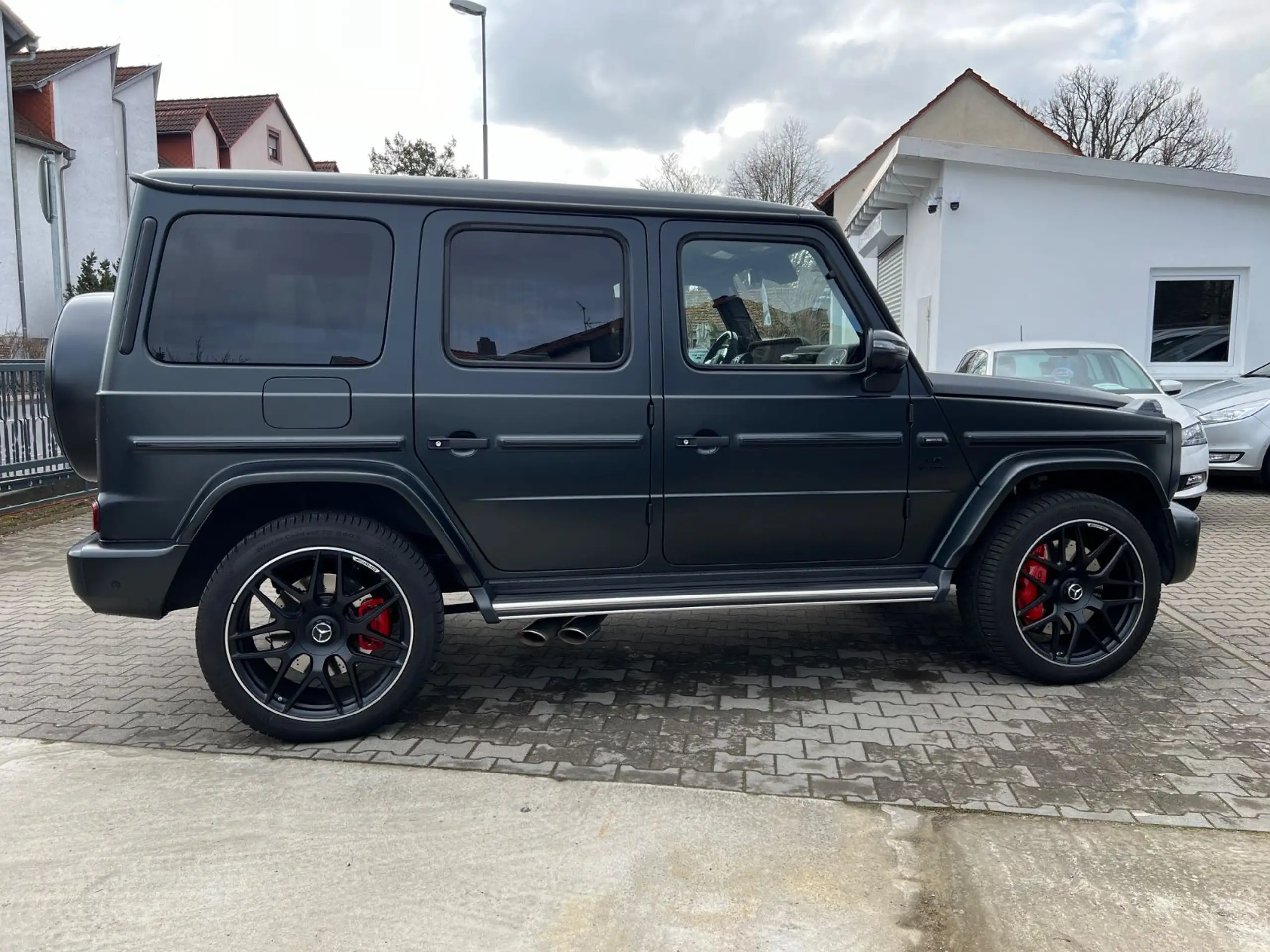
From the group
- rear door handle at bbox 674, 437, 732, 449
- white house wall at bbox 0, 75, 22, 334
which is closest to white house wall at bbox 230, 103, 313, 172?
white house wall at bbox 0, 75, 22, 334

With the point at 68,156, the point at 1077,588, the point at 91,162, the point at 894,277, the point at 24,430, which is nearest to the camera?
the point at 1077,588

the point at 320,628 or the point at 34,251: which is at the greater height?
the point at 34,251

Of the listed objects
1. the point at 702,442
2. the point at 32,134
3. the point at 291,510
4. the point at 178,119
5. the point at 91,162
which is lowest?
the point at 291,510

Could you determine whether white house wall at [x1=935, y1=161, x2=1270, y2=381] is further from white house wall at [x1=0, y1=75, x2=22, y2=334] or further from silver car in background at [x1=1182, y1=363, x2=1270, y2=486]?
white house wall at [x1=0, y1=75, x2=22, y2=334]

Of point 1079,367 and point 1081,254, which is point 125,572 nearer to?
point 1079,367

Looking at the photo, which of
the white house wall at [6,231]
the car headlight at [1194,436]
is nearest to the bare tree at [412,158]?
the white house wall at [6,231]

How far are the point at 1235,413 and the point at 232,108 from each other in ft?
123

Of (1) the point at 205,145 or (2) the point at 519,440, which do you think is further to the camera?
(1) the point at 205,145

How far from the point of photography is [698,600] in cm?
375

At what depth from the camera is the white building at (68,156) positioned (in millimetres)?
21781

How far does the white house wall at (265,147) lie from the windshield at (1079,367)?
3110 cm

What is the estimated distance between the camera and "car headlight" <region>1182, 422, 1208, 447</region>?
24.8 ft

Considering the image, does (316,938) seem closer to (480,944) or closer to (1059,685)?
(480,944)

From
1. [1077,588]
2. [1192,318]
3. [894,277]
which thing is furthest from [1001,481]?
[894,277]
